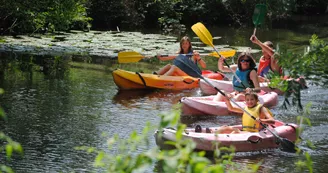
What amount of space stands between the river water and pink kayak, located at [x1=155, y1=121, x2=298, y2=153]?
11cm

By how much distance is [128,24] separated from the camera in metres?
21.5

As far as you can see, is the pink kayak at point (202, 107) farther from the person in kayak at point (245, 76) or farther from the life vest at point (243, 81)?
the life vest at point (243, 81)

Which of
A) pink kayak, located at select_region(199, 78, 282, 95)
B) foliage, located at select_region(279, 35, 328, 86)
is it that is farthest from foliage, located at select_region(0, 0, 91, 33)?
foliage, located at select_region(279, 35, 328, 86)

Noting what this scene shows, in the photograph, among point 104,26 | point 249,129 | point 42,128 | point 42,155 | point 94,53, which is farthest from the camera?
point 104,26

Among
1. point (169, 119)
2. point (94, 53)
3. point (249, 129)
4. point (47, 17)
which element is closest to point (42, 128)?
point (249, 129)

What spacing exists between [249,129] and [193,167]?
175 inches

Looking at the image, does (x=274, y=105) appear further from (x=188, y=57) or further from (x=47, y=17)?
(x=47, y=17)

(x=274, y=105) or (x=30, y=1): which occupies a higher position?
(x=30, y=1)

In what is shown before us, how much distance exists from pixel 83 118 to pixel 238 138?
7.87 ft

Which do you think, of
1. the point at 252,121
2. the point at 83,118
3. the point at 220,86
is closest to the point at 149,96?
the point at 220,86

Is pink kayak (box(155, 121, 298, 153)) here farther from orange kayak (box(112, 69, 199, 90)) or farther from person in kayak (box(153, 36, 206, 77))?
orange kayak (box(112, 69, 199, 90))

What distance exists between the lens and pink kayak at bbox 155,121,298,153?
21.7 ft

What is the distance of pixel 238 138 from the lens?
6.83 meters

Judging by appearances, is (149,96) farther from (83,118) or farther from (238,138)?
(238,138)
